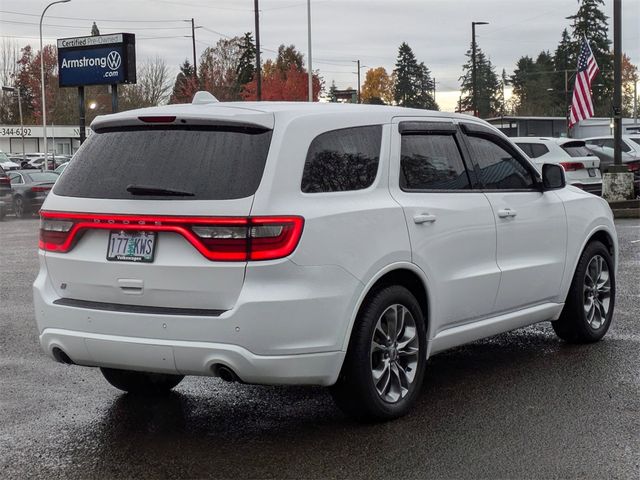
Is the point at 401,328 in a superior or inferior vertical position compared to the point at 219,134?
inferior

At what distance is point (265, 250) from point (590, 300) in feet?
12.0

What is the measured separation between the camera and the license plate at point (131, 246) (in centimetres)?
509

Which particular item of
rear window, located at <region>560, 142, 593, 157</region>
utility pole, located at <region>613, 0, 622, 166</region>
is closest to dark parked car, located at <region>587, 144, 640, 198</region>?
utility pole, located at <region>613, 0, 622, 166</region>

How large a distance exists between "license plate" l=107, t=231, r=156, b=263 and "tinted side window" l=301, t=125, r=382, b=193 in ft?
2.73

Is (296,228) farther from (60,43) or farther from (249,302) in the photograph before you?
(60,43)

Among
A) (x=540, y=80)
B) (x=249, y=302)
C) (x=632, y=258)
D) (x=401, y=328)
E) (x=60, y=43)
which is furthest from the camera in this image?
(x=540, y=80)

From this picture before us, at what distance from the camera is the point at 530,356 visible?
24.1 ft

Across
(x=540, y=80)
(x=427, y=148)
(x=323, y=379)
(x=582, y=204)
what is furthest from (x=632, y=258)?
(x=540, y=80)

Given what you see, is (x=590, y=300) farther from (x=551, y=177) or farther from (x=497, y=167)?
(x=497, y=167)

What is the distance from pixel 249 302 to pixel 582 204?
3.55 meters

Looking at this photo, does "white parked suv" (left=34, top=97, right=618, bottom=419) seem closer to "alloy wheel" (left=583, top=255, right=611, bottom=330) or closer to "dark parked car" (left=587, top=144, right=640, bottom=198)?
"alloy wheel" (left=583, top=255, right=611, bottom=330)

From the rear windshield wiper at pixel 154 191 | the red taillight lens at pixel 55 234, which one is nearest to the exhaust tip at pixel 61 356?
the red taillight lens at pixel 55 234

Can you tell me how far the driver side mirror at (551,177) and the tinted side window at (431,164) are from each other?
3.19ft

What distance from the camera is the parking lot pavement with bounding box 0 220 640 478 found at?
4.80m
